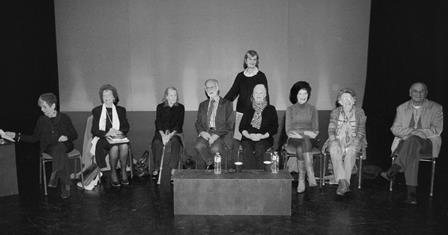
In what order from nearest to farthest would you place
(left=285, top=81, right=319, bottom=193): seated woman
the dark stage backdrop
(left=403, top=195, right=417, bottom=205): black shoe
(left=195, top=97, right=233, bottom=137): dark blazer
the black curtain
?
(left=403, top=195, right=417, bottom=205): black shoe, (left=285, top=81, right=319, bottom=193): seated woman, (left=195, top=97, right=233, bottom=137): dark blazer, the dark stage backdrop, the black curtain

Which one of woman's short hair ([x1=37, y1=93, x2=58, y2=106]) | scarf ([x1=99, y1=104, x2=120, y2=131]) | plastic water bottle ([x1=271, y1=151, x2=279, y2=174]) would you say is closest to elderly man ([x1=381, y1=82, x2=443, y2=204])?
plastic water bottle ([x1=271, y1=151, x2=279, y2=174])

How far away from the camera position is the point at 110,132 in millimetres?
5141

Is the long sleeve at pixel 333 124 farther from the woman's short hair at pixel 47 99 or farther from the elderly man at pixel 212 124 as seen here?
the woman's short hair at pixel 47 99

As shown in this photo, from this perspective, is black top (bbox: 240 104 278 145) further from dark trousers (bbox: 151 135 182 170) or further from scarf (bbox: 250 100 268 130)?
dark trousers (bbox: 151 135 182 170)

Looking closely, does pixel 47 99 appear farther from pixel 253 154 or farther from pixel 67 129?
pixel 253 154

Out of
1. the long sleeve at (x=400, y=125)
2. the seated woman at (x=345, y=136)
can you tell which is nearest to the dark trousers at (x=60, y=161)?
the seated woman at (x=345, y=136)

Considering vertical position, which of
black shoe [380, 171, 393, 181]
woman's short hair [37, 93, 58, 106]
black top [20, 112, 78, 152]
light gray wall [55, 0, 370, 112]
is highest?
light gray wall [55, 0, 370, 112]

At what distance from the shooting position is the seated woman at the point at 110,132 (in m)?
5.11

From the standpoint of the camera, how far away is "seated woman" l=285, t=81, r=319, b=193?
196 inches

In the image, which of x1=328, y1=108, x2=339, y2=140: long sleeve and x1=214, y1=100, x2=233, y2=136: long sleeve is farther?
x1=214, y1=100, x2=233, y2=136: long sleeve

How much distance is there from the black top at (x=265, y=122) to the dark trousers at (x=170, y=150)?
2.60ft

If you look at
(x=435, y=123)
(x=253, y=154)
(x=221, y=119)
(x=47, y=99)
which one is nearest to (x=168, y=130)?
(x=221, y=119)

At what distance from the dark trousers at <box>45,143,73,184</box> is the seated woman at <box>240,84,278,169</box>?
1.94 metres

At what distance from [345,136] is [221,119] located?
143cm
